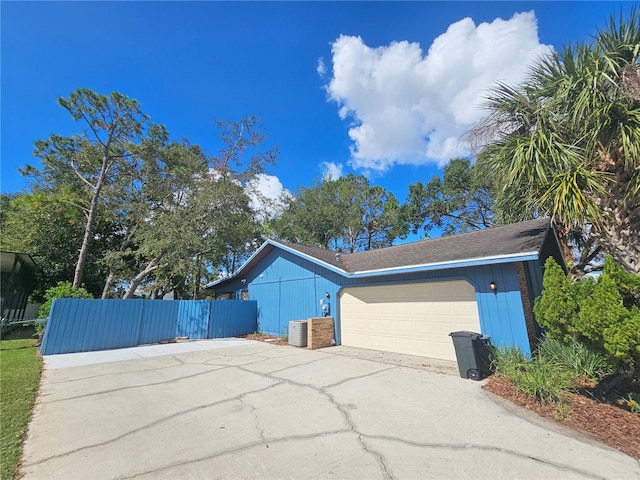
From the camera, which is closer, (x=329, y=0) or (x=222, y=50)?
(x=329, y=0)

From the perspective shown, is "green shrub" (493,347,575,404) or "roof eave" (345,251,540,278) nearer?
"green shrub" (493,347,575,404)

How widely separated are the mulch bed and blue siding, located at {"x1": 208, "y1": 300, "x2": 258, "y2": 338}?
453 inches

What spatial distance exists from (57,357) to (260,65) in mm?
11502

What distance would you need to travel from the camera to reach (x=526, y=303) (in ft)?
21.8

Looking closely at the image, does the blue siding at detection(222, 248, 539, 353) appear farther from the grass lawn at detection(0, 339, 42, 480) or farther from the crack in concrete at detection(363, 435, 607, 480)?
the grass lawn at detection(0, 339, 42, 480)

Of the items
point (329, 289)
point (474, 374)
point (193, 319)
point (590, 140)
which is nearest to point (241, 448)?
point (474, 374)

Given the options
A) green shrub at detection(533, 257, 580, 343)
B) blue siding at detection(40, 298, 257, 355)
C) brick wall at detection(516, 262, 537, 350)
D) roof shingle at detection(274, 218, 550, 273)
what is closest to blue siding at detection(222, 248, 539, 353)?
brick wall at detection(516, 262, 537, 350)

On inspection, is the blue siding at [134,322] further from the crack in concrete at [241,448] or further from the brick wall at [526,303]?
the brick wall at [526,303]

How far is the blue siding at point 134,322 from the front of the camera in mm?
9242

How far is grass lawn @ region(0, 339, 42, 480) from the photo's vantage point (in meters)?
2.94

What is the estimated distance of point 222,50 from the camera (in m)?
9.06

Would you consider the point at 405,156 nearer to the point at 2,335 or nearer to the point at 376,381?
the point at 376,381

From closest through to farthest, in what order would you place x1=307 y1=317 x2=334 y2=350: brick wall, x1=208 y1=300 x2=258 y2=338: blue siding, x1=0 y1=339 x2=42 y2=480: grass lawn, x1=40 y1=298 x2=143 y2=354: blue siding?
x1=0 y1=339 x2=42 y2=480: grass lawn < x1=40 y1=298 x2=143 y2=354: blue siding < x1=307 y1=317 x2=334 y2=350: brick wall < x1=208 y1=300 x2=258 y2=338: blue siding

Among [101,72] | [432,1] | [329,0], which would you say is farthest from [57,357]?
[432,1]
